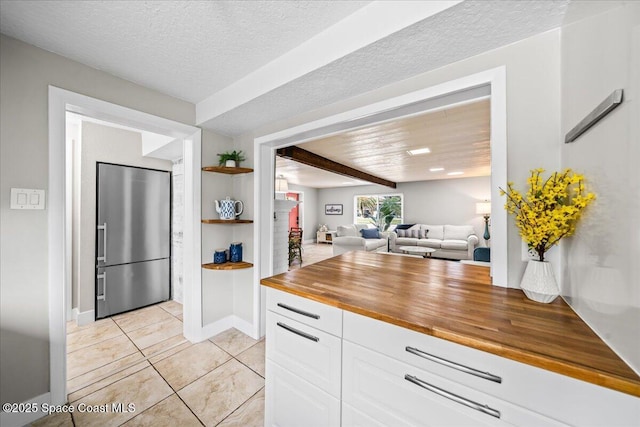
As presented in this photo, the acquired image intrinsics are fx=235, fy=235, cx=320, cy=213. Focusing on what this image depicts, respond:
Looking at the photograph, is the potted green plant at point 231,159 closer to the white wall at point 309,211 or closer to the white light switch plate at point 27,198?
the white light switch plate at point 27,198

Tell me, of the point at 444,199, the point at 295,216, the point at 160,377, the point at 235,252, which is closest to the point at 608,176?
the point at 235,252

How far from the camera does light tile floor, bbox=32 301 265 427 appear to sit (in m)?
1.48

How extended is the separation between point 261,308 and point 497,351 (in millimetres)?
2116

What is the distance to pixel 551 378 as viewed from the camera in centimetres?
65

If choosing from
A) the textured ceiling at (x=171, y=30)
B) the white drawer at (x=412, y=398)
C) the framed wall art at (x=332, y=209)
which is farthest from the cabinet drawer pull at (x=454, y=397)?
the framed wall art at (x=332, y=209)

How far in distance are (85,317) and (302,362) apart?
2958 millimetres

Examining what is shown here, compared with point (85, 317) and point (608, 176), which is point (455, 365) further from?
point (85, 317)

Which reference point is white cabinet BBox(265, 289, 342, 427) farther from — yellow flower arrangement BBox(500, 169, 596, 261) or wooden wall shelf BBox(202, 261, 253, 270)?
wooden wall shelf BBox(202, 261, 253, 270)

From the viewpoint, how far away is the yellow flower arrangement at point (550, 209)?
3.00 feet

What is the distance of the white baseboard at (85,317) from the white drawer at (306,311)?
2739 millimetres

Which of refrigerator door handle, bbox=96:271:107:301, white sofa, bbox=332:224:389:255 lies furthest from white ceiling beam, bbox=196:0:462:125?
white sofa, bbox=332:224:389:255

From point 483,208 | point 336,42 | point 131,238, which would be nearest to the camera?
point 336,42

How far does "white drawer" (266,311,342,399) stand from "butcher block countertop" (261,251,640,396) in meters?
0.18

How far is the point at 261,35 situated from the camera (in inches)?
53.3
